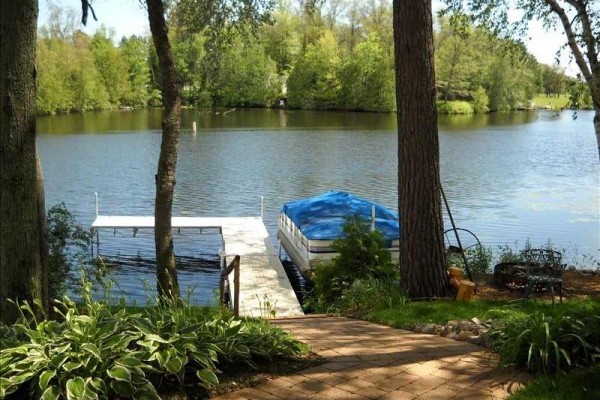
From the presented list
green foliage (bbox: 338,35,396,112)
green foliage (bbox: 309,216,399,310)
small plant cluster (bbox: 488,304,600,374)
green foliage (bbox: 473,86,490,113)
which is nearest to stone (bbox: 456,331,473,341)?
small plant cluster (bbox: 488,304,600,374)

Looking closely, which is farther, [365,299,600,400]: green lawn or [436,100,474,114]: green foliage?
[436,100,474,114]: green foliage

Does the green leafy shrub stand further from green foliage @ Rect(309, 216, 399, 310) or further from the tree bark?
the tree bark

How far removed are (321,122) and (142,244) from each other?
3731 centimetres

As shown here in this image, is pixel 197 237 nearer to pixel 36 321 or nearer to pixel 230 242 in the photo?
pixel 230 242

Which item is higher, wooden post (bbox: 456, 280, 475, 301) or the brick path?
the brick path

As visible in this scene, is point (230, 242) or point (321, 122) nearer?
point (230, 242)

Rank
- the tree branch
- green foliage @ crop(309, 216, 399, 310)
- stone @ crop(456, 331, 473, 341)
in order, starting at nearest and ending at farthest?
stone @ crop(456, 331, 473, 341)
green foliage @ crop(309, 216, 399, 310)
the tree branch

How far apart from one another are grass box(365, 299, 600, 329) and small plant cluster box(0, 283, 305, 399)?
2367 mm

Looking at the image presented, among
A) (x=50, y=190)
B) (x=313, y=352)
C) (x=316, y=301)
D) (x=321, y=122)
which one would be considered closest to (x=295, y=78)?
(x=321, y=122)

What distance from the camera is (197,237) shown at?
1764 cm

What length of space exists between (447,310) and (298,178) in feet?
61.1

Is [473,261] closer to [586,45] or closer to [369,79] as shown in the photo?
[586,45]

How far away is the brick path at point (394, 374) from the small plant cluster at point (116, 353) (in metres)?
0.32

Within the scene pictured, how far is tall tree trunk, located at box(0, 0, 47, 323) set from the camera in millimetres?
3998
